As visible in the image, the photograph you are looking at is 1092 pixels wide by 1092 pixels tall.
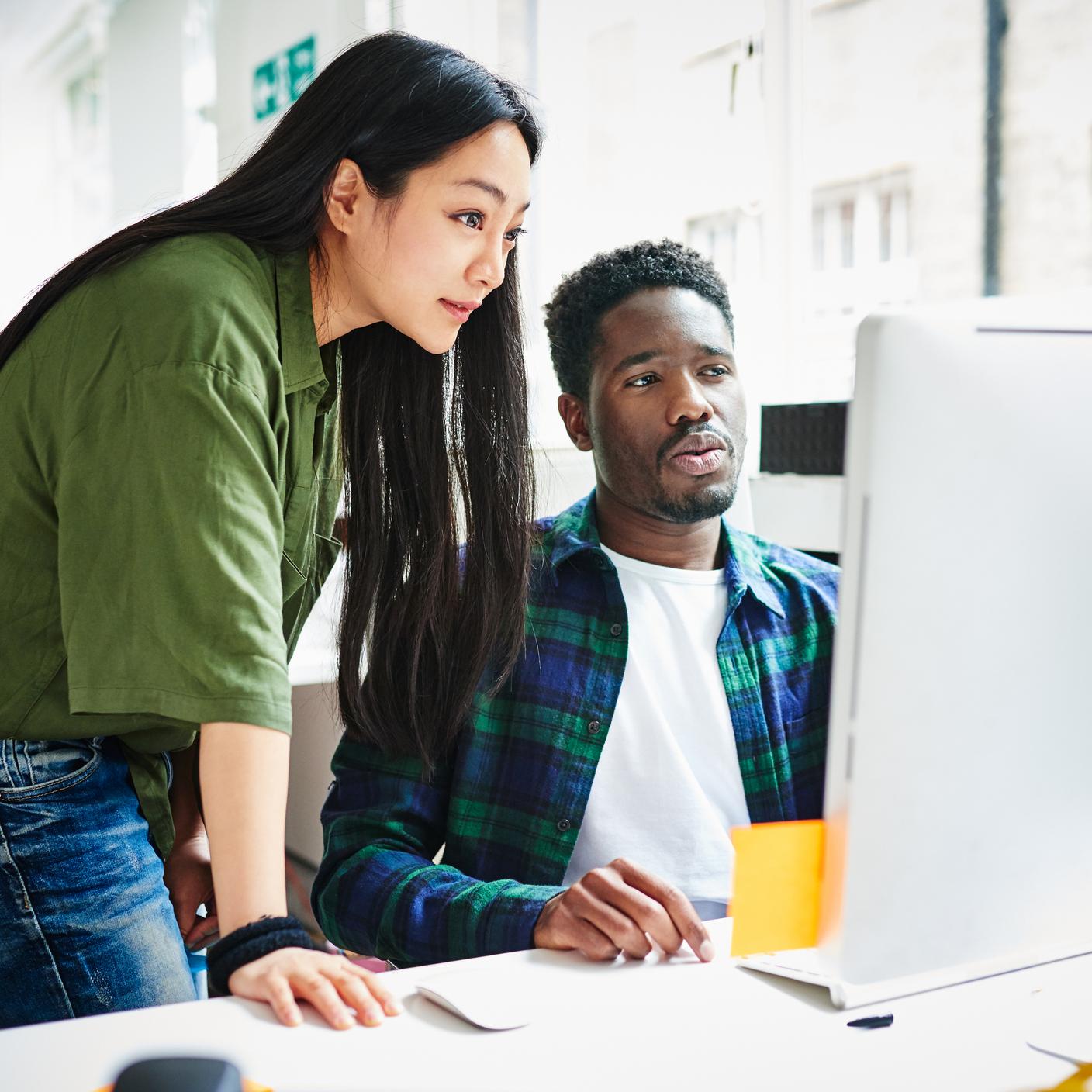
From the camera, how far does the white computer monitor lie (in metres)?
0.61

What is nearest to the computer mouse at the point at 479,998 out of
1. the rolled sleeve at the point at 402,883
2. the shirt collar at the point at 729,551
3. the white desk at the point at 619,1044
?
the white desk at the point at 619,1044

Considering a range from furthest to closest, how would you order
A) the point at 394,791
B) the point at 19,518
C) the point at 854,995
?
the point at 394,791 → the point at 19,518 → the point at 854,995

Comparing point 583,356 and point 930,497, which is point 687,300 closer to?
point 583,356

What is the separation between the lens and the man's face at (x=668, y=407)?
4.25ft

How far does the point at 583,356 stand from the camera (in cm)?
143

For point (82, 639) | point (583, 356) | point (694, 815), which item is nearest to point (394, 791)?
point (694, 815)

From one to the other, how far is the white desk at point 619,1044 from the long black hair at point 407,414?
1.33ft

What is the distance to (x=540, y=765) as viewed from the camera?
1166 mm

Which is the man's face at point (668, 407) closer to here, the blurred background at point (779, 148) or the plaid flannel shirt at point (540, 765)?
the plaid flannel shirt at point (540, 765)

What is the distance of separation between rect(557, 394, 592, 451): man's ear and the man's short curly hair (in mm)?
12

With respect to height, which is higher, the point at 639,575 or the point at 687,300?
the point at 687,300

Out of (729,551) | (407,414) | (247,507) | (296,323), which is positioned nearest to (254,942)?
(247,507)

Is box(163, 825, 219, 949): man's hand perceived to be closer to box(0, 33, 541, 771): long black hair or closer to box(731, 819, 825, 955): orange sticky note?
box(0, 33, 541, 771): long black hair

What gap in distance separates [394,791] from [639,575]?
1.21 feet
